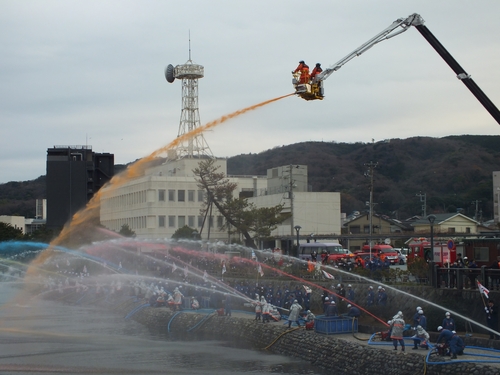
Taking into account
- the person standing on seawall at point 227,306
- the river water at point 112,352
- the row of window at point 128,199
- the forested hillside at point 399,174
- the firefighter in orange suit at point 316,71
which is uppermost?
the forested hillside at point 399,174

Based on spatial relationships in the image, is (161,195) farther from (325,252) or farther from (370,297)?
(370,297)

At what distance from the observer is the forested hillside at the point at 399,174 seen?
140625mm

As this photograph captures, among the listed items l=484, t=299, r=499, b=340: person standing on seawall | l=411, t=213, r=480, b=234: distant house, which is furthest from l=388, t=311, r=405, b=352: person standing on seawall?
l=411, t=213, r=480, b=234: distant house

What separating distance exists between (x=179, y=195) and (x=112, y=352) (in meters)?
43.0

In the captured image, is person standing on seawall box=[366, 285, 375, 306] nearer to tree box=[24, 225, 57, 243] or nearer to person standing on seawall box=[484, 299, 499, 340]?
person standing on seawall box=[484, 299, 499, 340]

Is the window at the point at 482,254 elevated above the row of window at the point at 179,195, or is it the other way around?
the row of window at the point at 179,195

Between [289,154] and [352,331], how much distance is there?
159 m

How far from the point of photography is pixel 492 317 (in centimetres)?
2867

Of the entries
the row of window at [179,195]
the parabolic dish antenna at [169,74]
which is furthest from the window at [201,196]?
the parabolic dish antenna at [169,74]

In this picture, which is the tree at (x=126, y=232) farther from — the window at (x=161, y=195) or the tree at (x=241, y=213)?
the tree at (x=241, y=213)

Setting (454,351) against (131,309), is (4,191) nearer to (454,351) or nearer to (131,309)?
(131,309)

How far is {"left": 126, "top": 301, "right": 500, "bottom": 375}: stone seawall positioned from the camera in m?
27.2

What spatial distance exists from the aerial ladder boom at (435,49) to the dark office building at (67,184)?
85064mm

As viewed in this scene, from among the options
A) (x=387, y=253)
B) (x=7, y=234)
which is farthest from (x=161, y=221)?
(x=387, y=253)
